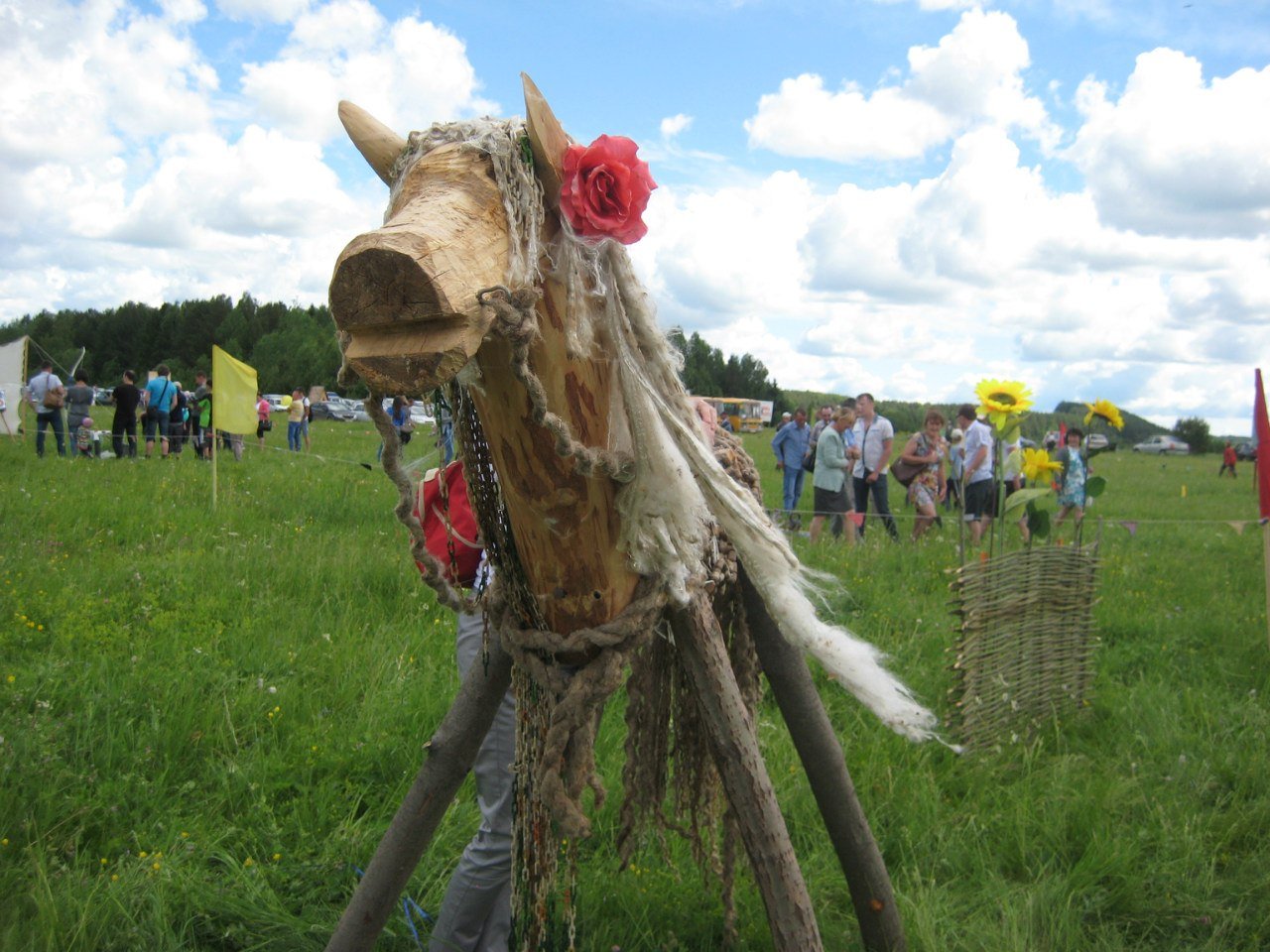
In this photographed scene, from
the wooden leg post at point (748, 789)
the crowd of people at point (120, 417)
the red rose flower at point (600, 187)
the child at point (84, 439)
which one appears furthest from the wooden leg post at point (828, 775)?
the child at point (84, 439)

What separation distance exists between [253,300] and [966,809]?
256ft

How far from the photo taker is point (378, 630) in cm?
478

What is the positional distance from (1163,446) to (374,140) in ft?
199

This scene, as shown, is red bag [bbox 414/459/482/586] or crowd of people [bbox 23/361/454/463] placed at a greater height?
crowd of people [bbox 23/361/454/463]

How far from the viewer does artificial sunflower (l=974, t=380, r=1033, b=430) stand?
4.30m

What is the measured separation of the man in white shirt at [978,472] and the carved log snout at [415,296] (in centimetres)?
777

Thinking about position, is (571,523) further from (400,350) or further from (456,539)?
(456,539)

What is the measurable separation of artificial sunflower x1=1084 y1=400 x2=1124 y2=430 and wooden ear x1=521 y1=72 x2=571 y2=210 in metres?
4.08

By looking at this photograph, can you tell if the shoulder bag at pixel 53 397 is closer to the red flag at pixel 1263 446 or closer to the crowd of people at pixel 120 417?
the crowd of people at pixel 120 417

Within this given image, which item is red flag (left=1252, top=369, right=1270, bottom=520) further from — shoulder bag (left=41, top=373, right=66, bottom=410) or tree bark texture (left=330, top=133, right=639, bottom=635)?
shoulder bag (left=41, top=373, right=66, bottom=410)

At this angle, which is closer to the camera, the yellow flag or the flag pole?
the flag pole

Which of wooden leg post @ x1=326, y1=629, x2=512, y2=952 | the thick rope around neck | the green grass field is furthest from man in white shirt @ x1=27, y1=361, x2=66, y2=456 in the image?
the thick rope around neck

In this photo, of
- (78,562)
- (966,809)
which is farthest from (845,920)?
(78,562)

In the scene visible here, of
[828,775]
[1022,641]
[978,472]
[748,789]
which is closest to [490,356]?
[748,789]
